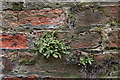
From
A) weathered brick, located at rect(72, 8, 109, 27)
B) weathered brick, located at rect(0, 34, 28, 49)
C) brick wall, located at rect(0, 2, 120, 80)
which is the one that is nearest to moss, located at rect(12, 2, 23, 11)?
brick wall, located at rect(0, 2, 120, 80)

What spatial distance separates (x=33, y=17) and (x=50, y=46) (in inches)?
7.4

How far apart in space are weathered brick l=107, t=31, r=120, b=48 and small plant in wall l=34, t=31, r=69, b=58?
0.25m

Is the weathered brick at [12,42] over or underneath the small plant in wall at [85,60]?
over

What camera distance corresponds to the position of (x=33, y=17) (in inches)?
35.9

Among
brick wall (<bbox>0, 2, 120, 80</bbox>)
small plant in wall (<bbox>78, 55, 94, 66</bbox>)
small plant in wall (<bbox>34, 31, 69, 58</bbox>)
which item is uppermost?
brick wall (<bbox>0, 2, 120, 80</bbox>)

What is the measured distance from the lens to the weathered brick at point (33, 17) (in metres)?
0.90

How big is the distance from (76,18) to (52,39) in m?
0.18

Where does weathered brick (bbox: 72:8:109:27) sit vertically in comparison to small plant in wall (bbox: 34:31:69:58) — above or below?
above

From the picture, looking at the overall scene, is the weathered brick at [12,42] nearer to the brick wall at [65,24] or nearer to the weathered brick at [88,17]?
the brick wall at [65,24]

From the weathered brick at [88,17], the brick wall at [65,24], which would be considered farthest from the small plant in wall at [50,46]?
the weathered brick at [88,17]

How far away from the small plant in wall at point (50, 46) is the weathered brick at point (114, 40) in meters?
0.25

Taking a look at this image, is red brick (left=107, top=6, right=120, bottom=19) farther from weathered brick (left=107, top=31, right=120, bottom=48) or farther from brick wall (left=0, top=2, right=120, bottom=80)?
weathered brick (left=107, top=31, right=120, bottom=48)

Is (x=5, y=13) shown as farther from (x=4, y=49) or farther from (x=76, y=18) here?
(x=76, y=18)

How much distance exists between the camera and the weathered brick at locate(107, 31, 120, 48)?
92 centimetres
